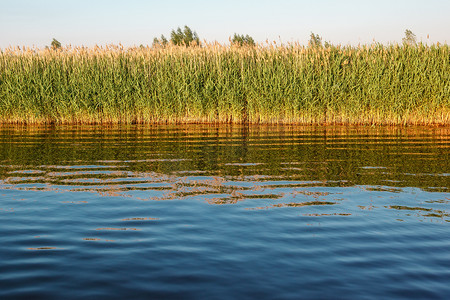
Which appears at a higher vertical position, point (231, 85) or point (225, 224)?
point (231, 85)

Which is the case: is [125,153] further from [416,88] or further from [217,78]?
[416,88]

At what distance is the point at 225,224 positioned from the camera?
17.1 feet

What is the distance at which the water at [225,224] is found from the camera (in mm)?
3600

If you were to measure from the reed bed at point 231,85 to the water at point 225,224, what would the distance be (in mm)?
7264

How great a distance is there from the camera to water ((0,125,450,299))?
3600 millimetres

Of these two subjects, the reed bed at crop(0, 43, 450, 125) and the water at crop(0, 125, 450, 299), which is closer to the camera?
the water at crop(0, 125, 450, 299)

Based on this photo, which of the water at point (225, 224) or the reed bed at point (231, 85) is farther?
the reed bed at point (231, 85)

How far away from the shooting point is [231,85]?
18953 millimetres

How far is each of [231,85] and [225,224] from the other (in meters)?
14.1

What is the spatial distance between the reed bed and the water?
7.26 metres

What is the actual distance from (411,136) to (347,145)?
127 inches

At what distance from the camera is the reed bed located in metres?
17.8

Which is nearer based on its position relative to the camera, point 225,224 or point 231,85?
point 225,224

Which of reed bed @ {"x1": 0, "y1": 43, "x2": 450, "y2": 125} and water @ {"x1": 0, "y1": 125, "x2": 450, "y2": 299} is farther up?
reed bed @ {"x1": 0, "y1": 43, "x2": 450, "y2": 125}
